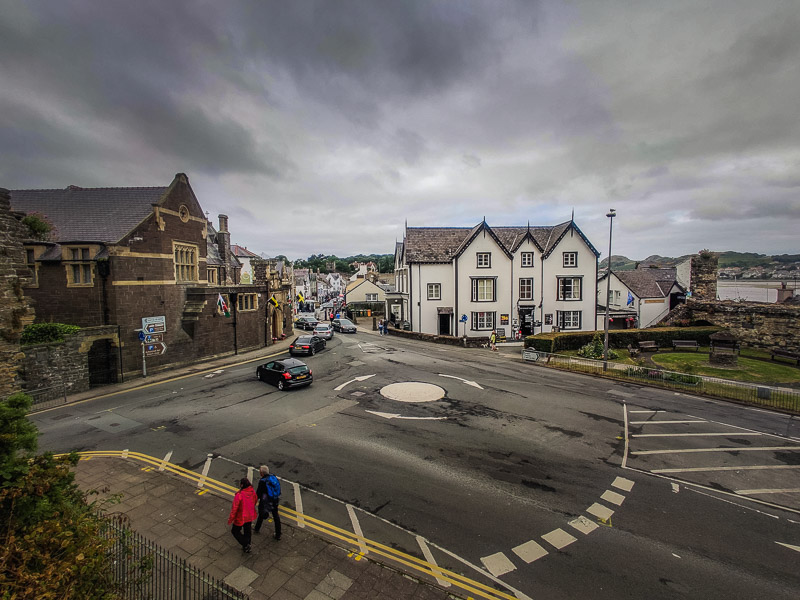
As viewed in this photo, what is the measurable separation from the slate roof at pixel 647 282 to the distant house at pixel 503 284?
10.4 meters

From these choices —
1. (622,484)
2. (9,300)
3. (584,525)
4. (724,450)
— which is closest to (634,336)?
(724,450)

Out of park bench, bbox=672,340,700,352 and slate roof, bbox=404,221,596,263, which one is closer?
park bench, bbox=672,340,700,352

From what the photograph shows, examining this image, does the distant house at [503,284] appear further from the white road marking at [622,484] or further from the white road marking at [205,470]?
the white road marking at [205,470]

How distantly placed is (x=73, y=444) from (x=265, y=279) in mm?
23400

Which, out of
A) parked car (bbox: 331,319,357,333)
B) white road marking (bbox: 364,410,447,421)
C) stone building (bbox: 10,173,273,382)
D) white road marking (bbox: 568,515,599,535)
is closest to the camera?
white road marking (bbox: 568,515,599,535)

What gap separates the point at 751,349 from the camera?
29.8 meters

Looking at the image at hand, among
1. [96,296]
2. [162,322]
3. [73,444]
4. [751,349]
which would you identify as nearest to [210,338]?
[162,322]

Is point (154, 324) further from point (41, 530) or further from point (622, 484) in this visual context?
point (622, 484)

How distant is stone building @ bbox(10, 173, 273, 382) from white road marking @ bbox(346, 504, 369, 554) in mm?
19574

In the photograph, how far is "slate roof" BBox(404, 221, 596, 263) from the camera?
3866 centimetres

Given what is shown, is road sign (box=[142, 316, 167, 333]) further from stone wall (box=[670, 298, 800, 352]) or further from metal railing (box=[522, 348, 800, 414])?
stone wall (box=[670, 298, 800, 352])

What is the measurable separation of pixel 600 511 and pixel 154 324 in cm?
2511

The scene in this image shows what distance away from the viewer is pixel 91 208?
23438mm

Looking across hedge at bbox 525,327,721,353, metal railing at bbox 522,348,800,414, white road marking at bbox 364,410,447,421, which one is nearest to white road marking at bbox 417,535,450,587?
white road marking at bbox 364,410,447,421
